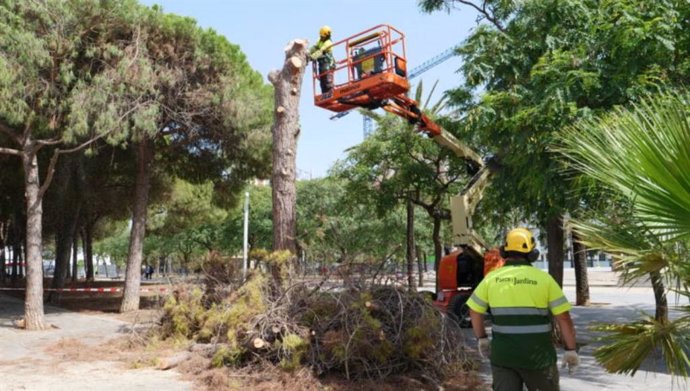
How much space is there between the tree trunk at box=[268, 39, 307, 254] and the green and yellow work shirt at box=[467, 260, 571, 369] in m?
6.40

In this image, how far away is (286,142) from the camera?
1099 centimetres

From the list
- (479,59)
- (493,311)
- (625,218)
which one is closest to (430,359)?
(493,311)

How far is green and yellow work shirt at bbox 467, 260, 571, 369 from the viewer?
4.50m

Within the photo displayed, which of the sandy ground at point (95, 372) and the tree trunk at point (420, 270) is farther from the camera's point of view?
the tree trunk at point (420, 270)

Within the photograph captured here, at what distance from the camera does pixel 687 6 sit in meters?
7.30

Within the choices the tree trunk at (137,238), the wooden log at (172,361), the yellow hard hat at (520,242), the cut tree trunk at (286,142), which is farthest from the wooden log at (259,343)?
the tree trunk at (137,238)

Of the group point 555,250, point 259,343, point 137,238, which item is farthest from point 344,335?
point 137,238

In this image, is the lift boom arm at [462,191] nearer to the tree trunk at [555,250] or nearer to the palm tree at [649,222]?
the tree trunk at [555,250]

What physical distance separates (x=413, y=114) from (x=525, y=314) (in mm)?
8949

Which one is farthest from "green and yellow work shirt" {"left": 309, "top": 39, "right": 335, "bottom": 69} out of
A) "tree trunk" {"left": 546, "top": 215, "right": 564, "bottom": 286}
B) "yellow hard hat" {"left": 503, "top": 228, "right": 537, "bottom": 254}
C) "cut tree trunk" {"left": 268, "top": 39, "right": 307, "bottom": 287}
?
"yellow hard hat" {"left": 503, "top": 228, "right": 537, "bottom": 254}

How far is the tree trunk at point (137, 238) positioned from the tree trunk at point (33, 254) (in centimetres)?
352

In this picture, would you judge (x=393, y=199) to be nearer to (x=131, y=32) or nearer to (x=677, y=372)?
(x=131, y=32)

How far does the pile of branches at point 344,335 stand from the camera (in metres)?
7.67

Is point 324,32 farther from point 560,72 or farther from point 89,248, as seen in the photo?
point 89,248
